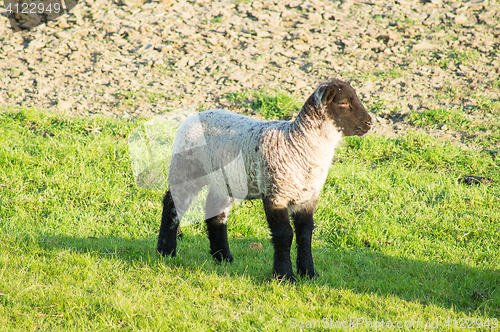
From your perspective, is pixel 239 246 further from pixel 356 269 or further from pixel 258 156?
pixel 258 156

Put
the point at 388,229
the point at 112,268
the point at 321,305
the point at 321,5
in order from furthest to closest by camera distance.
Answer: the point at 321,5 < the point at 388,229 < the point at 112,268 < the point at 321,305

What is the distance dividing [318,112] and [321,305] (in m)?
1.86

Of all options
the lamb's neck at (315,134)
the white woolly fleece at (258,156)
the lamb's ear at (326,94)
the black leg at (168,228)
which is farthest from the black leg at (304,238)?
the black leg at (168,228)

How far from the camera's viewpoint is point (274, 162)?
177 inches

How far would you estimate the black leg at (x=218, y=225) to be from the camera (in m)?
5.26

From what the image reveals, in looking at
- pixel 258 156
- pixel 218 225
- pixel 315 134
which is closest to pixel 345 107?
pixel 315 134

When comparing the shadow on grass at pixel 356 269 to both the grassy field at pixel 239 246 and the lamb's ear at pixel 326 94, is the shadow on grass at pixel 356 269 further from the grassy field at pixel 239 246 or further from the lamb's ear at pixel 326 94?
the lamb's ear at pixel 326 94

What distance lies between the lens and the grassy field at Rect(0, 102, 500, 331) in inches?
166

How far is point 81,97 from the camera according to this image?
31.8ft

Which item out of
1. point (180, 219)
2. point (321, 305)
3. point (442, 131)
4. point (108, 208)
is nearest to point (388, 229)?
point (321, 305)

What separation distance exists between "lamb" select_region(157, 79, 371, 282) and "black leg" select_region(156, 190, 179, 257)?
0.01 metres

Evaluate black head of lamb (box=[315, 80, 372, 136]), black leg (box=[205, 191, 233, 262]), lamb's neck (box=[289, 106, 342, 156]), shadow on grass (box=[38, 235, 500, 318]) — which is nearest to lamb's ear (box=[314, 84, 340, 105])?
black head of lamb (box=[315, 80, 372, 136])

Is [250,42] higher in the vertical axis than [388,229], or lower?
higher

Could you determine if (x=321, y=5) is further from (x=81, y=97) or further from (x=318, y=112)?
(x=318, y=112)
